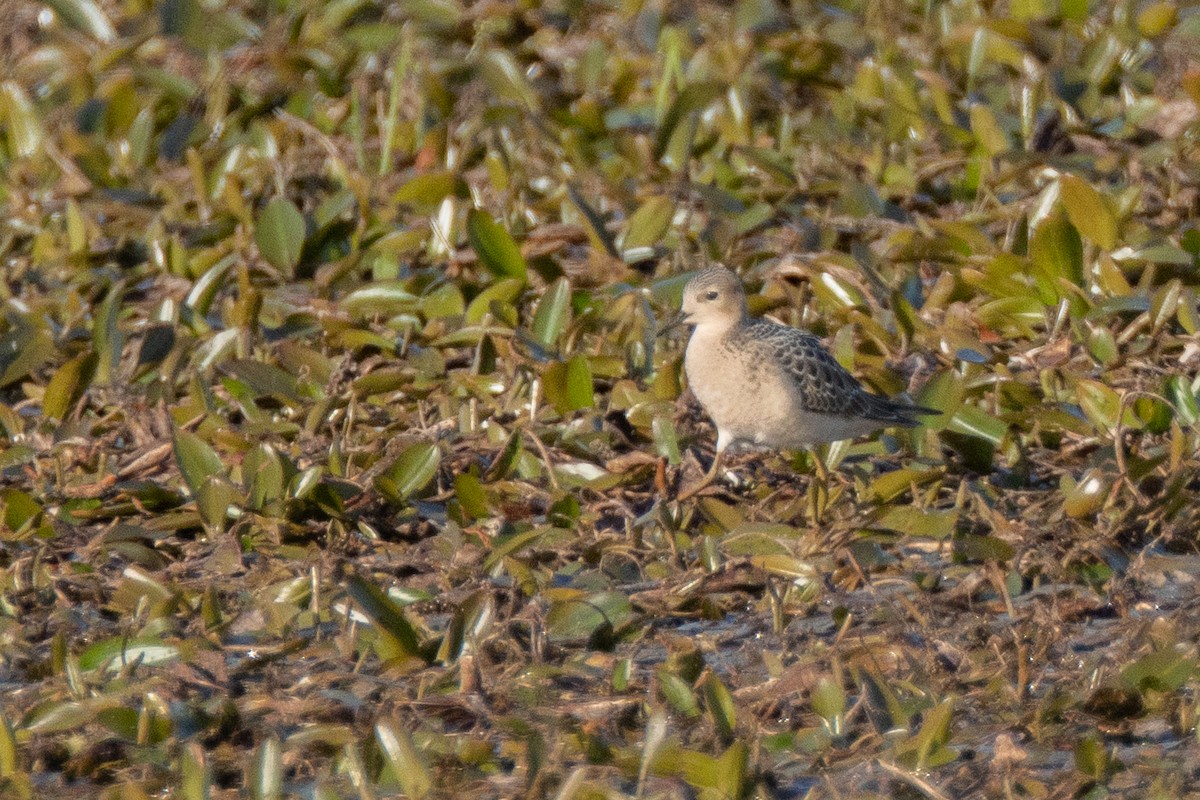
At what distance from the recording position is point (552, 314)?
6.76 metres

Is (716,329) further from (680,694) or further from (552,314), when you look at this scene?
(680,694)

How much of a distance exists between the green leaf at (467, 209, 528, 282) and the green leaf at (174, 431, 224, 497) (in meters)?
1.74

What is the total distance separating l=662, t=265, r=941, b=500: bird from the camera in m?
5.87

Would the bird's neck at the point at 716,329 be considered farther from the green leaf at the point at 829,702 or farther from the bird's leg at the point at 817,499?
the green leaf at the point at 829,702

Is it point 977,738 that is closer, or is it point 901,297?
point 977,738

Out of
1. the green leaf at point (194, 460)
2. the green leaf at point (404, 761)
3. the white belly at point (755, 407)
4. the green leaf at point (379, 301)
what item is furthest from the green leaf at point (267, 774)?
the green leaf at point (379, 301)

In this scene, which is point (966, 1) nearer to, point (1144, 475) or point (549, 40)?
point (549, 40)

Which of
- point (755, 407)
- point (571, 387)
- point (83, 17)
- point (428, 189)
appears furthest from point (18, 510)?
point (83, 17)

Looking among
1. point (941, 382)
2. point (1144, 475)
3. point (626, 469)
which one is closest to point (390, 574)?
point (626, 469)

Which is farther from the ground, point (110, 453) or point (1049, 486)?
point (110, 453)

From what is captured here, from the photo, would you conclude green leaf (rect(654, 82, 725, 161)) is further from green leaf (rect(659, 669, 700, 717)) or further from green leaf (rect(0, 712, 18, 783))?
green leaf (rect(0, 712, 18, 783))

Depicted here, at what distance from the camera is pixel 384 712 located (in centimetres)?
443

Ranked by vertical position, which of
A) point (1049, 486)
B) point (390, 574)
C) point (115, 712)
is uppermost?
point (115, 712)

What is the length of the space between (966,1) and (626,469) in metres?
4.98
